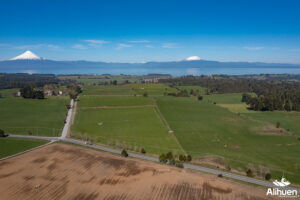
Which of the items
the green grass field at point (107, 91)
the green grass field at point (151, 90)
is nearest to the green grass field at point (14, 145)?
the green grass field at point (107, 91)

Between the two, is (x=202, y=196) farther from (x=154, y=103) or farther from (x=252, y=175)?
(x=154, y=103)

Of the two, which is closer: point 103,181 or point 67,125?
point 103,181

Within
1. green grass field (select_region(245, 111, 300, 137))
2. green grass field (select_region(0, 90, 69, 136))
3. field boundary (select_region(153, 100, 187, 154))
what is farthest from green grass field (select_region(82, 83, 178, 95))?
green grass field (select_region(245, 111, 300, 137))

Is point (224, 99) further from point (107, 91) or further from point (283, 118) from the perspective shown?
point (107, 91)

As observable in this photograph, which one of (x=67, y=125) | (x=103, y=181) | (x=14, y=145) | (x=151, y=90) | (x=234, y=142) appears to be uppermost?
(x=151, y=90)

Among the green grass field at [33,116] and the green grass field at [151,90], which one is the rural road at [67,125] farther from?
the green grass field at [151,90]

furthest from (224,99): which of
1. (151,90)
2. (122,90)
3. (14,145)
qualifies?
(14,145)
